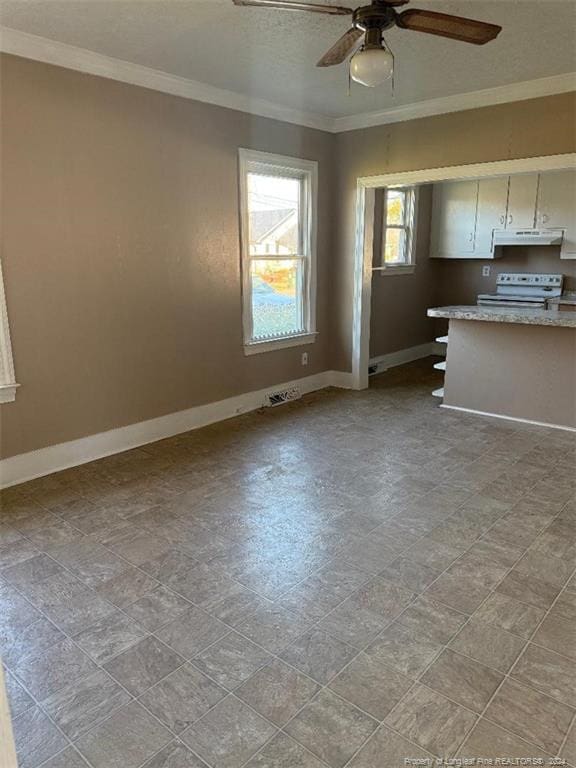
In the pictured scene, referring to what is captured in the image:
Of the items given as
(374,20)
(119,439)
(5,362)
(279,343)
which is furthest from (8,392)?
(374,20)

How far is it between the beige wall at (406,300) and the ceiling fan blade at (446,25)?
12.6 ft

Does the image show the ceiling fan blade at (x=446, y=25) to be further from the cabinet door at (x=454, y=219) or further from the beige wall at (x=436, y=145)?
the cabinet door at (x=454, y=219)

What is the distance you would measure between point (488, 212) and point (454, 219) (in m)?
0.44

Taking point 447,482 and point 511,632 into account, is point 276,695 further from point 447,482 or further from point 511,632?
point 447,482

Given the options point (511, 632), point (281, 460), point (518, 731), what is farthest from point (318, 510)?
point (518, 731)

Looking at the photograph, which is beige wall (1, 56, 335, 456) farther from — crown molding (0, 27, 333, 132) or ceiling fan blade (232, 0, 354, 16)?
ceiling fan blade (232, 0, 354, 16)

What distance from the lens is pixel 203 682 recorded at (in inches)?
71.0

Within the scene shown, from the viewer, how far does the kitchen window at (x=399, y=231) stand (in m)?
6.24

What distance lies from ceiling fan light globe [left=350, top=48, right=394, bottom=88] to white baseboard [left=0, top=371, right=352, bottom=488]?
2.83 meters

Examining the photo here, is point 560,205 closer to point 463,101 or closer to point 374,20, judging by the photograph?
point 463,101

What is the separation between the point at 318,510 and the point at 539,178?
4923mm

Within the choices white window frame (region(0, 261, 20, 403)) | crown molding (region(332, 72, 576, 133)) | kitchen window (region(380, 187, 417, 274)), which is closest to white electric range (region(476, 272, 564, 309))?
kitchen window (region(380, 187, 417, 274))

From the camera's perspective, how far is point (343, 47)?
235cm

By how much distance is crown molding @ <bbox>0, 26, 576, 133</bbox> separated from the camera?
3062mm
